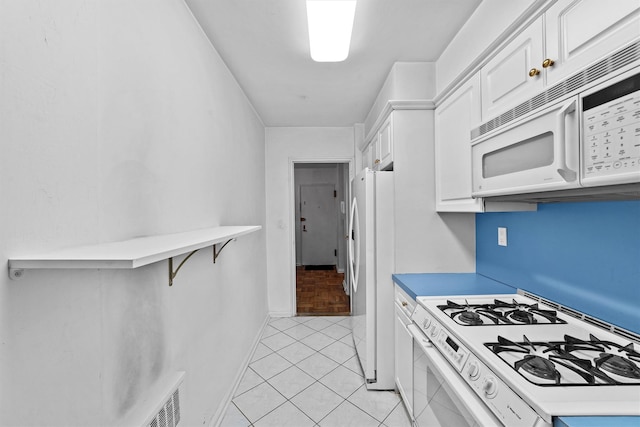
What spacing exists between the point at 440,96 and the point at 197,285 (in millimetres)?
1944

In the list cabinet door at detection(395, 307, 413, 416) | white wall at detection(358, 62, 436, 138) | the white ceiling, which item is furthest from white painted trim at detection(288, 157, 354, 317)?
cabinet door at detection(395, 307, 413, 416)

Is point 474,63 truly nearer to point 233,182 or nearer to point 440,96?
point 440,96

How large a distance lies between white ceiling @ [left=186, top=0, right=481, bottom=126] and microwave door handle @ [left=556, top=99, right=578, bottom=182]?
97 cm

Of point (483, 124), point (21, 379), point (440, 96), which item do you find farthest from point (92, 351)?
point (440, 96)

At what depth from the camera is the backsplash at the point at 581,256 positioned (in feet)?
3.67

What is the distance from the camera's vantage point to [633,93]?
0.80 m

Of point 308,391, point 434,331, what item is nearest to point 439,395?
point 434,331

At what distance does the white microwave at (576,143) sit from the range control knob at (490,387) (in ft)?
2.25

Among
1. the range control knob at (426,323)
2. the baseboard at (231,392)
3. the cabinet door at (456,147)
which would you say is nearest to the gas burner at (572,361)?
the range control knob at (426,323)

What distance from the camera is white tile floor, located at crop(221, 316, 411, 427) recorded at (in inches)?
74.7

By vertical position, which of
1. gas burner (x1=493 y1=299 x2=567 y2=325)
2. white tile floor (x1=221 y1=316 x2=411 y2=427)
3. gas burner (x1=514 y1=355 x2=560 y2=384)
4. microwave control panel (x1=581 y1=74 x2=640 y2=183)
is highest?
microwave control panel (x1=581 y1=74 x2=640 y2=183)

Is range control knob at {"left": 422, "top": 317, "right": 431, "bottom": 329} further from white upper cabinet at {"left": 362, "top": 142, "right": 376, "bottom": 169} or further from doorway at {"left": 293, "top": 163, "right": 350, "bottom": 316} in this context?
doorway at {"left": 293, "top": 163, "right": 350, "bottom": 316}

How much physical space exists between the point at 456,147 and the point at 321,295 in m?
3.34

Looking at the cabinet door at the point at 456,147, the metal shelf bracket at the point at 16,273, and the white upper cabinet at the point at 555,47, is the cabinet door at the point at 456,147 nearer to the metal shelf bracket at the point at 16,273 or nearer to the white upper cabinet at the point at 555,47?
the white upper cabinet at the point at 555,47
